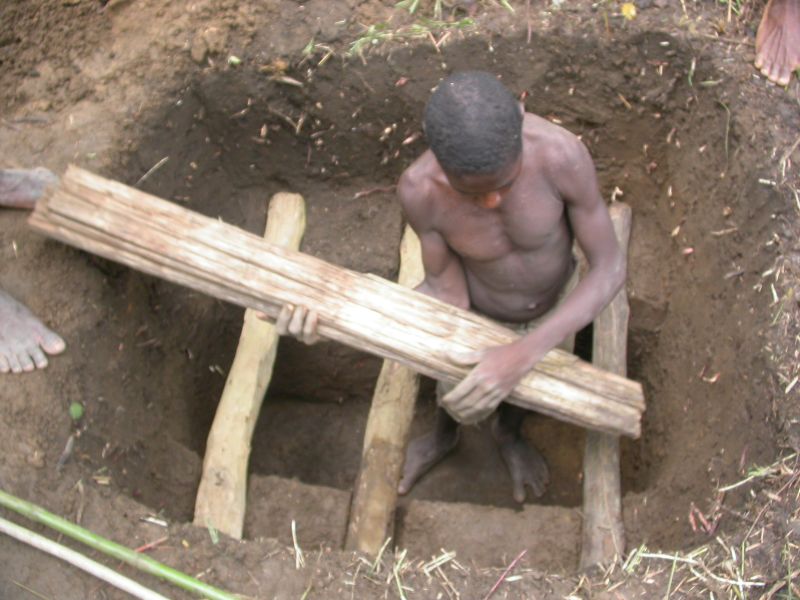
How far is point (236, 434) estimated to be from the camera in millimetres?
3100

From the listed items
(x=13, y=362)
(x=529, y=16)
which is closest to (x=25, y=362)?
(x=13, y=362)

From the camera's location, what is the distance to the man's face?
6.63ft

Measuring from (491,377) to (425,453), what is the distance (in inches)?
48.0

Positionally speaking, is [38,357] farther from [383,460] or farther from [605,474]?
[605,474]

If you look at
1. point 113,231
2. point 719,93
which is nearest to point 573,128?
point 719,93

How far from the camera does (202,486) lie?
2.99 m

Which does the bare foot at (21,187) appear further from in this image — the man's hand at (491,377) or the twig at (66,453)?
the man's hand at (491,377)

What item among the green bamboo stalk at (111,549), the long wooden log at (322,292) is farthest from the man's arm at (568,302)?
the green bamboo stalk at (111,549)

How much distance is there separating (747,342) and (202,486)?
1.97m

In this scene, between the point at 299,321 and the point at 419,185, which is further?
the point at 299,321

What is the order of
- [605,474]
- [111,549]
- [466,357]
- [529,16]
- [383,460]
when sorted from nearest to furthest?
1. [111,549]
2. [466,357]
3. [605,474]
4. [383,460]
5. [529,16]

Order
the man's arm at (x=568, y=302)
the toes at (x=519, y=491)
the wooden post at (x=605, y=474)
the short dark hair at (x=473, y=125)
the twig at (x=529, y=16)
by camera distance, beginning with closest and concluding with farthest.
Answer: the short dark hair at (x=473, y=125) → the man's arm at (x=568, y=302) → the wooden post at (x=605, y=474) → the twig at (x=529, y=16) → the toes at (x=519, y=491)

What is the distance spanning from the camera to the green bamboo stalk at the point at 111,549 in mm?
2293

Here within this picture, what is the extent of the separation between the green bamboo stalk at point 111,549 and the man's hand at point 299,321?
0.78 metres
